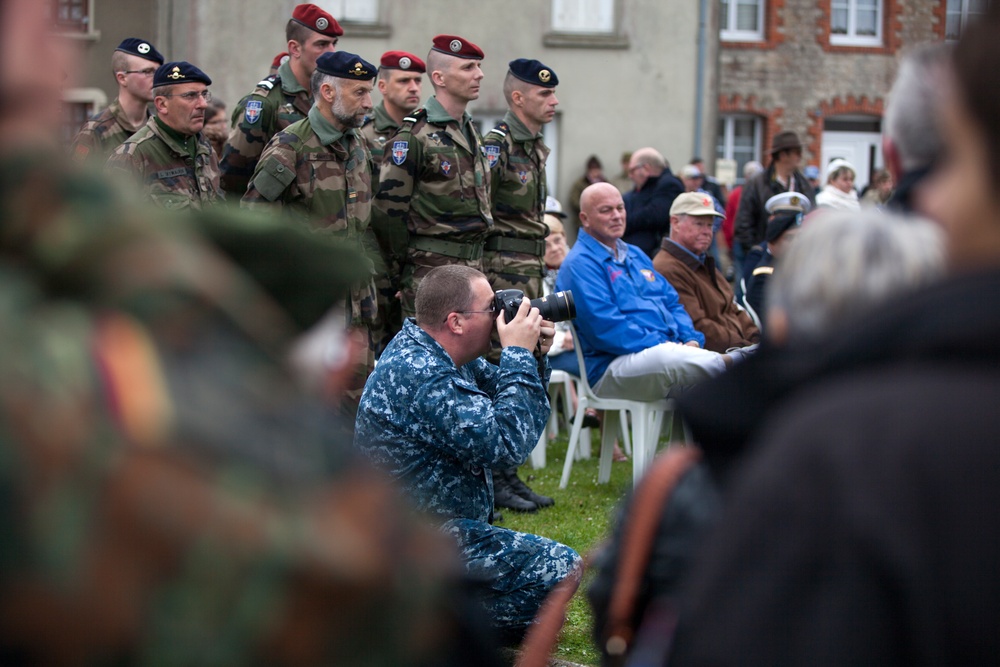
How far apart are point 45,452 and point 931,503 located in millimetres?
759

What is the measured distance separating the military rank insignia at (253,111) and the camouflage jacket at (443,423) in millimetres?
2932

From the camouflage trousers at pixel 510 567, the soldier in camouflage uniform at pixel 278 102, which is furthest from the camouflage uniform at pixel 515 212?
the camouflage trousers at pixel 510 567

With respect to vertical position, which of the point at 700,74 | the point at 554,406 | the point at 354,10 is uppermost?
the point at 354,10

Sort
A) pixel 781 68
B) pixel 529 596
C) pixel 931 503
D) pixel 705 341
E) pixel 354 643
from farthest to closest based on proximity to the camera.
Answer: pixel 781 68 < pixel 705 341 < pixel 529 596 < pixel 931 503 < pixel 354 643

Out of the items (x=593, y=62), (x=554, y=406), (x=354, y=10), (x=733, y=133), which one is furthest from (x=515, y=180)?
(x=733, y=133)

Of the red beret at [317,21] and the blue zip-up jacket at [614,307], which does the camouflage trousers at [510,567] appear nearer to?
the blue zip-up jacket at [614,307]

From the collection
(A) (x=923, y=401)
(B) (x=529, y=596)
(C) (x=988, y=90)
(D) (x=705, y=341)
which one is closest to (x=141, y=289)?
(A) (x=923, y=401)

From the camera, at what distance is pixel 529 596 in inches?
160

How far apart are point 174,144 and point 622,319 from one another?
255cm

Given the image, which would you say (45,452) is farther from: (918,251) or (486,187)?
(486,187)

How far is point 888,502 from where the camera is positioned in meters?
1.07

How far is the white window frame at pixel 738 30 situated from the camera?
24.2 meters

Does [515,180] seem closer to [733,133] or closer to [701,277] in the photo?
[701,277]

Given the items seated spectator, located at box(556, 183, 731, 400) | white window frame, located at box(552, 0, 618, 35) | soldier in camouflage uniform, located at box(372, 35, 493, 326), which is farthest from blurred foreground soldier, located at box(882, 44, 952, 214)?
white window frame, located at box(552, 0, 618, 35)
